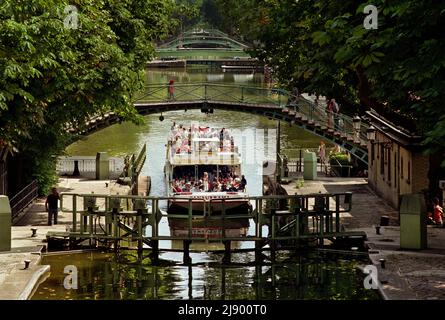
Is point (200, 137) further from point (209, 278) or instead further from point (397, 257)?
point (397, 257)

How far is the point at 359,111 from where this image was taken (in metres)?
58.4

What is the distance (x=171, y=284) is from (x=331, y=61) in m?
8.12

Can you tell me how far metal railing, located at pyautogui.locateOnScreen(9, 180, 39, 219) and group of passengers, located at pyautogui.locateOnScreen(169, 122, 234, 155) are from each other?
11797mm

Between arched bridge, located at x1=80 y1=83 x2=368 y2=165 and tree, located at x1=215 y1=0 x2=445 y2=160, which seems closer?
tree, located at x1=215 y1=0 x2=445 y2=160

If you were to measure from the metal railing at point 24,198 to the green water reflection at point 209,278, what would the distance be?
5855mm

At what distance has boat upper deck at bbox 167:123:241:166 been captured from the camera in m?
58.9

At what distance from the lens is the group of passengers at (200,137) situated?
61.2 meters

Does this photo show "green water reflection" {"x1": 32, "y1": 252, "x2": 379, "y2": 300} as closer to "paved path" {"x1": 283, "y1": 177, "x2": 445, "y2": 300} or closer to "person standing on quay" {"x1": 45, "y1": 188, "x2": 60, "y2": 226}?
"paved path" {"x1": 283, "y1": 177, "x2": 445, "y2": 300}

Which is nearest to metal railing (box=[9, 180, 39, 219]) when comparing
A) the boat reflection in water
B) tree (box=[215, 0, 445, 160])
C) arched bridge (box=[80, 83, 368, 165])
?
the boat reflection in water

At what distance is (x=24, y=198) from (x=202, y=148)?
15.2m

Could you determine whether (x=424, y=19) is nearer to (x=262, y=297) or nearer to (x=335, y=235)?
(x=262, y=297)

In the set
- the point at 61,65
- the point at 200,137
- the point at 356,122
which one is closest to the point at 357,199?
the point at 356,122

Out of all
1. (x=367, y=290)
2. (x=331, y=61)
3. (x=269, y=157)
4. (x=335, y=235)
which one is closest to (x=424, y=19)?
(x=331, y=61)

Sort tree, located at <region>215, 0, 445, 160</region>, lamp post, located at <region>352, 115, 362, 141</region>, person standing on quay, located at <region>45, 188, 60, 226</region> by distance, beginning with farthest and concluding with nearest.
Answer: lamp post, located at <region>352, 115, 362, 141</region>
person standing on quay, located at <region>45, 188, 60, 226</region>
tree, located at <region>215, 0, 445, 160</region>
